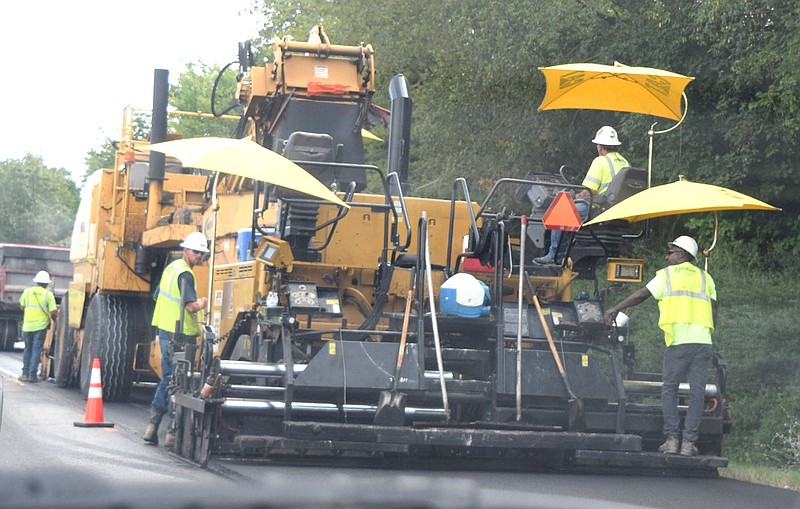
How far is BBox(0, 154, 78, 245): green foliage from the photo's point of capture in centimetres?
6938

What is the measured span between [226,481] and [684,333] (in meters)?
3.94

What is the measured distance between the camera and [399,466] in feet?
31.3

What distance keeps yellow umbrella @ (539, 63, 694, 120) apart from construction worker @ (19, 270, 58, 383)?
10.2 m

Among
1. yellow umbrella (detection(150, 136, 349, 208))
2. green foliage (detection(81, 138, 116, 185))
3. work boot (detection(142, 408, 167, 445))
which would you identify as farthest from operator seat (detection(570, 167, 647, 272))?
green foliage (detection(81, 138, 116, 185))

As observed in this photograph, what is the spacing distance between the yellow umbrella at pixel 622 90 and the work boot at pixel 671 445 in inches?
128

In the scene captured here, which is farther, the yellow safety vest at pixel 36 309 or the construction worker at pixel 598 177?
the yellow safety vest at pixel 36 309

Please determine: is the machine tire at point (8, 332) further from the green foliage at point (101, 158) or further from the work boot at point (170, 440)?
the green foliage at point (101, 158)

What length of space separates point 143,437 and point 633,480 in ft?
14.4

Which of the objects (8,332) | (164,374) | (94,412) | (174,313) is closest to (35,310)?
(94,412)

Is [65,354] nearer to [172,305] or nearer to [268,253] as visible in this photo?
[172,305]

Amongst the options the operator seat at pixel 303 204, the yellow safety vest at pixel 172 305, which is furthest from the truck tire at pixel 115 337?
the operator seat at pixel 303 204

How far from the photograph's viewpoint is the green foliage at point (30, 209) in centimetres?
6938

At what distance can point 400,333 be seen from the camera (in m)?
9.57

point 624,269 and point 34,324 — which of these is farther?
point 34,324
